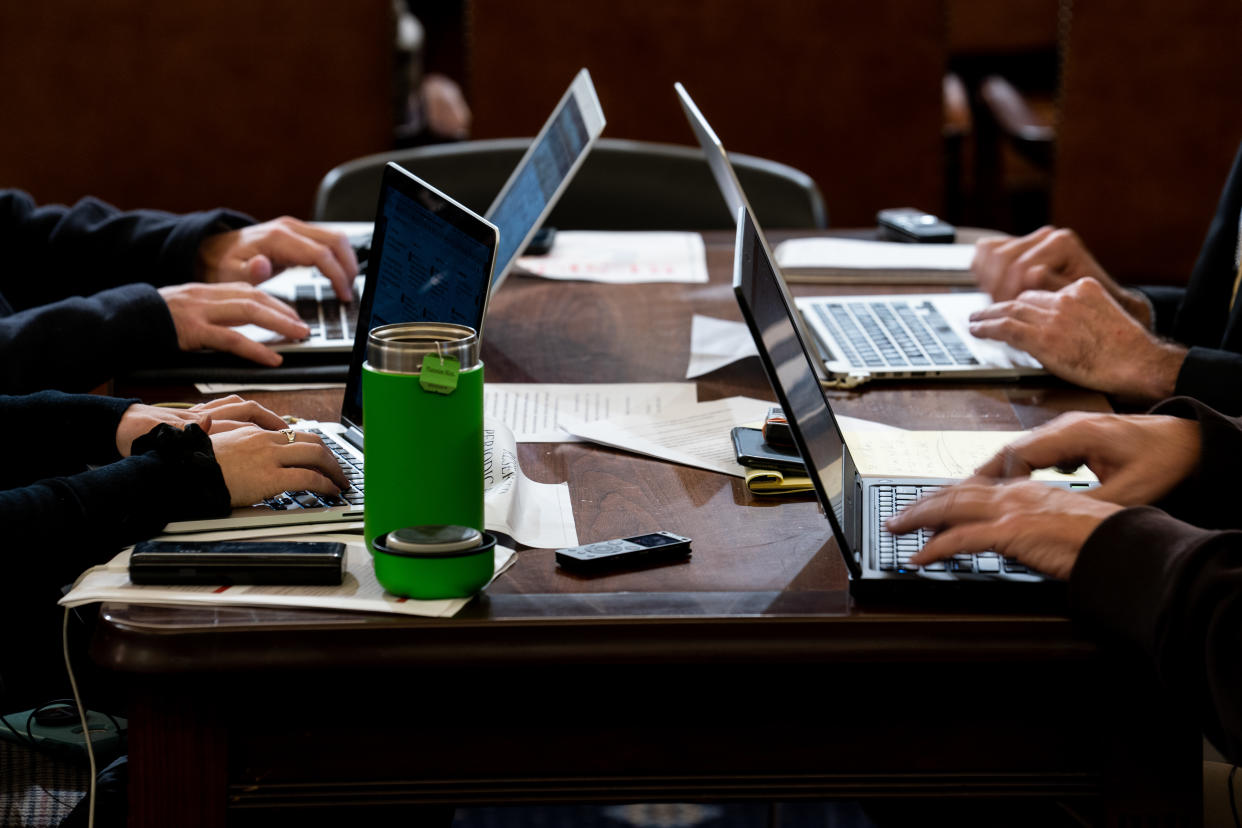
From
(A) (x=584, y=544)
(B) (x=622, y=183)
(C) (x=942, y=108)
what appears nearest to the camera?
(A) (x=584, y=544)

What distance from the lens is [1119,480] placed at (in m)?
0.98

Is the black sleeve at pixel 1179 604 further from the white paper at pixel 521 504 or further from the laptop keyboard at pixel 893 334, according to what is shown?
the laptop keyboard at pixel 893 334

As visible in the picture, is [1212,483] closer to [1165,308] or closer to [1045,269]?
[1045,269]

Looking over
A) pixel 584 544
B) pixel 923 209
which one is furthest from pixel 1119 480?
pixel 923 209

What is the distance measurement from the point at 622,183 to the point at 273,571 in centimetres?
161

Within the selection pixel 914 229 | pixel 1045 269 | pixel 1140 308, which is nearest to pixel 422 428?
pixel 1045 269

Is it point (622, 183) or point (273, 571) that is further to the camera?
point (622, 183)

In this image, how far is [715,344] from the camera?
5.06ft

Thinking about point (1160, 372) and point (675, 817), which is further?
point (675, 817)

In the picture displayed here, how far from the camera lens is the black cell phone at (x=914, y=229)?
6.59 ft

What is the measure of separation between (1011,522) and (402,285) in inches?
21.2

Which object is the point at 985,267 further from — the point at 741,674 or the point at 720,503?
the point at 741,674

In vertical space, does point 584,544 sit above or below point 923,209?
below

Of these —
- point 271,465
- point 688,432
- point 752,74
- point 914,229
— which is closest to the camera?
point 271,465
